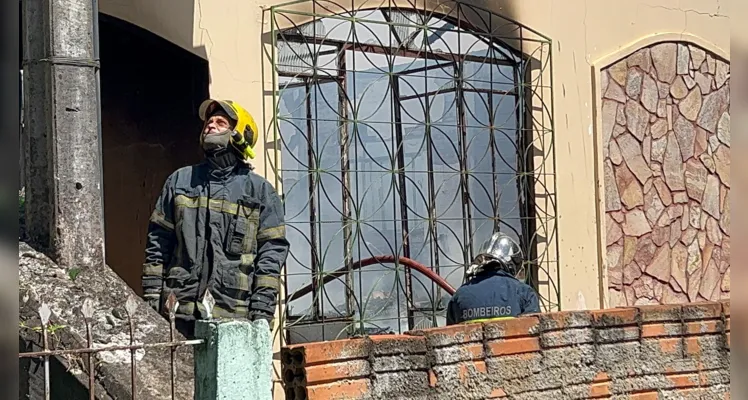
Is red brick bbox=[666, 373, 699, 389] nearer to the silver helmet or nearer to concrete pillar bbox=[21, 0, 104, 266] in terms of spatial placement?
the silver helmet

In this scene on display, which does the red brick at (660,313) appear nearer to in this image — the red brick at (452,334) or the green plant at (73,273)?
the red brick at (452,334)

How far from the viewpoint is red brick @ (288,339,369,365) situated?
12.8 feet

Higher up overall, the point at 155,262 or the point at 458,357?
the point at 155,262

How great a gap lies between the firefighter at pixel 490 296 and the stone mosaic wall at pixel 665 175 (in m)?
2.34

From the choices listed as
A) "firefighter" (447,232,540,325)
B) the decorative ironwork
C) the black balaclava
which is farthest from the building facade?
"firefighter" (447,232,540,325)

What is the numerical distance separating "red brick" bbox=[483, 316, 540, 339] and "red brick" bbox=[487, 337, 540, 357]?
0.03 metres

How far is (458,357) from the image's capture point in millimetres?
4375

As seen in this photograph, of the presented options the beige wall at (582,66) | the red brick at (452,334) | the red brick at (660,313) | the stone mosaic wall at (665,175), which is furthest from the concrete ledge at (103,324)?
the stone mosaic wall at (665,175)

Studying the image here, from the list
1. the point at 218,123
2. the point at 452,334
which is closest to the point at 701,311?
the point at 452,334

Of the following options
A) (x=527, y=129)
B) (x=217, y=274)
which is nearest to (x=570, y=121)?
(x=527, y=129)

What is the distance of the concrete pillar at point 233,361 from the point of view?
11.1 feet

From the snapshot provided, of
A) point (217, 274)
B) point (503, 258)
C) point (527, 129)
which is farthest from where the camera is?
point (527, 129)

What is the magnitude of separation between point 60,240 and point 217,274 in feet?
2.82

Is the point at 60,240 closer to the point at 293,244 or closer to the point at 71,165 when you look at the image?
the point at 71,165
